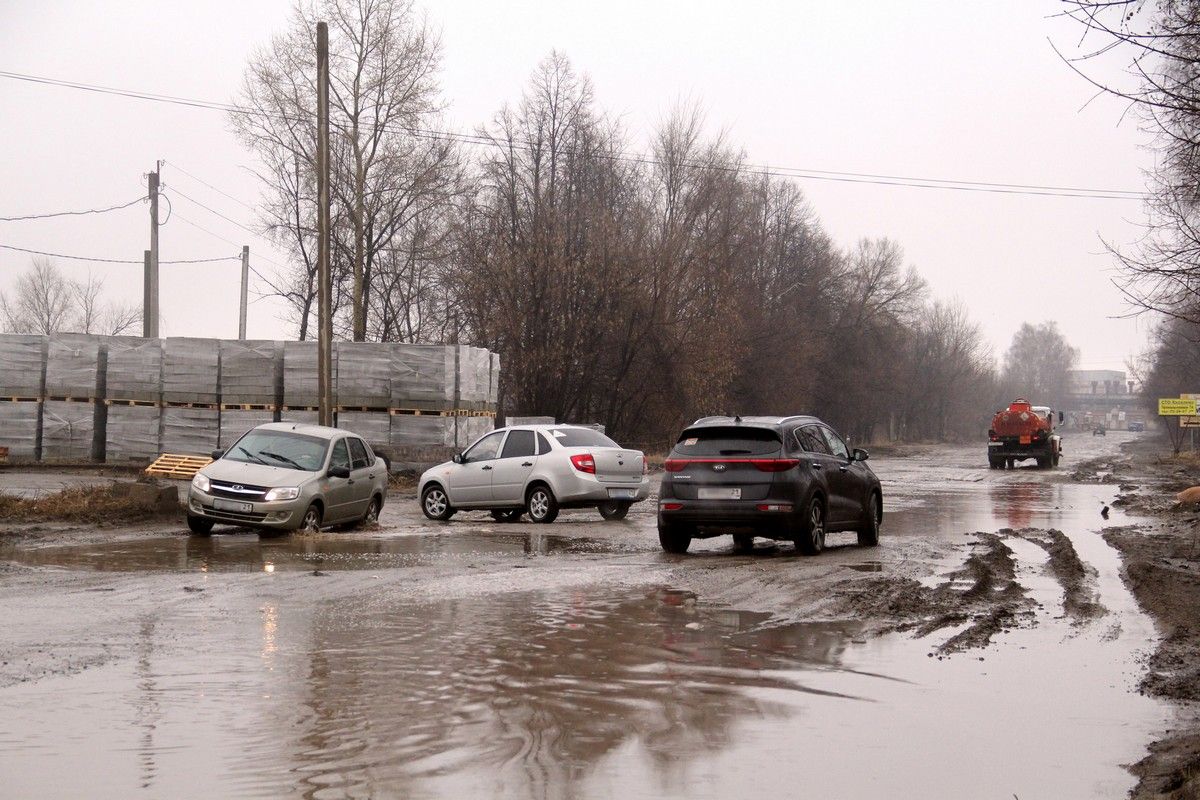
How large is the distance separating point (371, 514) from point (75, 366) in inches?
547

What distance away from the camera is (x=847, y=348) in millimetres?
78688

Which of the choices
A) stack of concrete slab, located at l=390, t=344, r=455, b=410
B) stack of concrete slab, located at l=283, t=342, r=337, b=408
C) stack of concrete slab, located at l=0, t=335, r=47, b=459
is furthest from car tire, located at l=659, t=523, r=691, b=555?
stack of concrete slab, located at l=0, t=335, r=47, b=459

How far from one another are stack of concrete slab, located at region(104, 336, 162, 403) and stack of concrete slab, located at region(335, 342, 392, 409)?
435 centimetres

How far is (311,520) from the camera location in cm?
1792

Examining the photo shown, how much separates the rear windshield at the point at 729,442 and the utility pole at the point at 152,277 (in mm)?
26198

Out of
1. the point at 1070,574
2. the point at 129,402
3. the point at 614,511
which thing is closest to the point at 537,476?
the point at 614,511

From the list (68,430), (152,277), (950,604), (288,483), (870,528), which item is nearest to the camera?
(950,604)

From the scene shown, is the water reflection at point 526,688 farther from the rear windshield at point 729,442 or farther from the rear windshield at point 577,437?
the rear windshield at point 577,437

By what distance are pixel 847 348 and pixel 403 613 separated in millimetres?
70256

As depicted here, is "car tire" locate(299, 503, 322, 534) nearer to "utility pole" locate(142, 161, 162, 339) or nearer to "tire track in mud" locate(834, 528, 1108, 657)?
"tire track in mud" locate(834, 528, 1108, 657)

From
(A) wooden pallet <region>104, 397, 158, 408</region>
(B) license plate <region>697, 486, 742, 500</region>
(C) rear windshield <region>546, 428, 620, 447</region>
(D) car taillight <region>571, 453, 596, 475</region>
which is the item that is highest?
(A) wooden pallet <region>104, 397, 158, 408</region>

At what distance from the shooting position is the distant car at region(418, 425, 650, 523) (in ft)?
67.7

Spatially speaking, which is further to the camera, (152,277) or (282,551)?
(152,277)

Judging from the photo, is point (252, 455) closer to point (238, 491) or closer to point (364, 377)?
point (238, 491)
